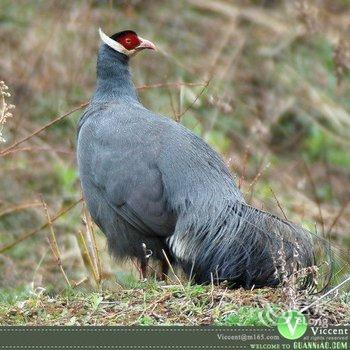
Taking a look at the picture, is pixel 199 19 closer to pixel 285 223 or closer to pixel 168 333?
pixel 285 223

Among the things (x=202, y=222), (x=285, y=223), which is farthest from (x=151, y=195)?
(x=285, y=223)

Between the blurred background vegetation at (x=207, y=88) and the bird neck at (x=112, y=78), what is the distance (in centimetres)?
262

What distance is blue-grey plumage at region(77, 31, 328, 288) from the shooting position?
21.5 feet

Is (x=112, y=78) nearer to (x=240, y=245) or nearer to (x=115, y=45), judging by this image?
(x=115, y=45)

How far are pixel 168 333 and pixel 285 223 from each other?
142 cm

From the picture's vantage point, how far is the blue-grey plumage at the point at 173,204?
6.56 m

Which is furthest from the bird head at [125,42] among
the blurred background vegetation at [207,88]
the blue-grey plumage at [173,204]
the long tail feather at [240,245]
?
the blurred background vegetation at [207,88]

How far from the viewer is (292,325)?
5.52m

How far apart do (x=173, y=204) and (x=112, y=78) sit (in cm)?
134

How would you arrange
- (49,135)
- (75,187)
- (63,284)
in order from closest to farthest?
(63,284)
(75,187)
(49,135)

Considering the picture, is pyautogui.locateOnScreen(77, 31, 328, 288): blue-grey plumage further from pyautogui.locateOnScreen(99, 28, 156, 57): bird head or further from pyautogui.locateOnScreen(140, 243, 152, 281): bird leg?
Answer: pyautogui.locateOnScreen(99, 28, 156, 57): bird head

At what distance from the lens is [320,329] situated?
5.51m

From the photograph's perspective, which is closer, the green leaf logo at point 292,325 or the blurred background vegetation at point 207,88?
the green leaf logo at point 292,325

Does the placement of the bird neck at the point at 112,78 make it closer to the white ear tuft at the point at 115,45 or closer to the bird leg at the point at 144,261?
the white ear tuft at the point at 115,45
